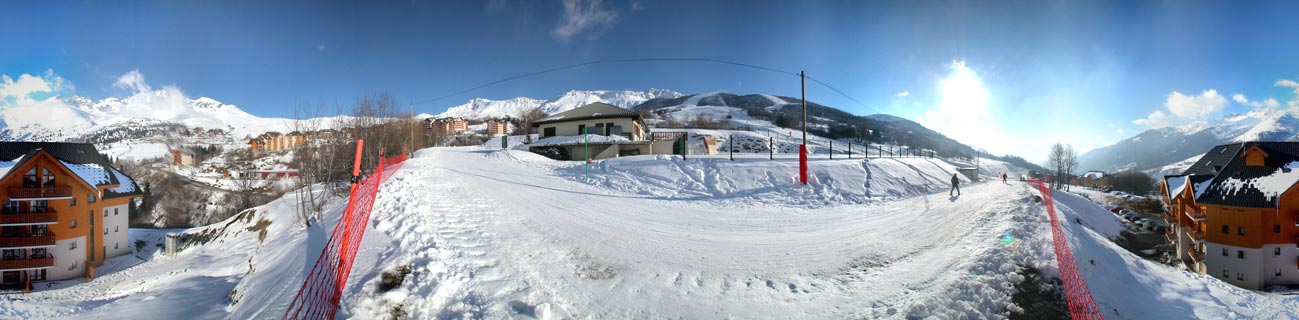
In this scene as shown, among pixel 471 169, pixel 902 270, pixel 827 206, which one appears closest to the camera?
pixel 902 270

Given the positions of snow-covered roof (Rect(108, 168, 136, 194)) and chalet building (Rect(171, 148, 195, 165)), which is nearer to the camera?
snow-covered roof (Rect(108, 168, 136, 194))

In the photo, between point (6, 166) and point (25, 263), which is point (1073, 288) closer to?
point (25, 263)

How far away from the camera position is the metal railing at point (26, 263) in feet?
85.3

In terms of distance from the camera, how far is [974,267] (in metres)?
5.93

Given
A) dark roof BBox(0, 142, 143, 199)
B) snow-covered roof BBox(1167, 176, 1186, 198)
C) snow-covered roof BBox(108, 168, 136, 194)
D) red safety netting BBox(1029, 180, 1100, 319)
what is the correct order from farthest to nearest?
snow-covered roof BBox(108, 168, 136, 194), dark roof BBox(0, 142, 143, 199), snow-covered roof BBox(1167, 176, 1186, 198), red safety netting BBox(1029, 180, 1100, 319)

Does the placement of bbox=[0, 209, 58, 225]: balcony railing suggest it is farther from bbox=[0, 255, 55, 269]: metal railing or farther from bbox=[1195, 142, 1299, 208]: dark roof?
bbox=[1195, 142, 1299, 208]: dark roof

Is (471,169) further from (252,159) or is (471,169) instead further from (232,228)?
(252,159)

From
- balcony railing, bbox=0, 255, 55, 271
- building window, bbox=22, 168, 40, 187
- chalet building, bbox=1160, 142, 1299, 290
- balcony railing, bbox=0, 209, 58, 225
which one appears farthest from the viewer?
building window, bbox=22, 168, 40, 187

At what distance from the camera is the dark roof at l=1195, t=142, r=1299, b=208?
22652 millimetres

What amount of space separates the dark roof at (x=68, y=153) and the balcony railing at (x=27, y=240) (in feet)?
16.1

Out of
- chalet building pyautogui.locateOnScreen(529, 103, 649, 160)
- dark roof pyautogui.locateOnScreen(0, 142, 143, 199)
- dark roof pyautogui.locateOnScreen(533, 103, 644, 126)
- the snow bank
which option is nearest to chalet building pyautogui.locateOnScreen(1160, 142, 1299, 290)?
the snow bank

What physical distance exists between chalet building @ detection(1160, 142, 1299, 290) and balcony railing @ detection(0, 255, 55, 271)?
70.7m

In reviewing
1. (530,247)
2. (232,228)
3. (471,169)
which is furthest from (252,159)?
(530,247)

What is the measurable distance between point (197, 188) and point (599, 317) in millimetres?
77883
